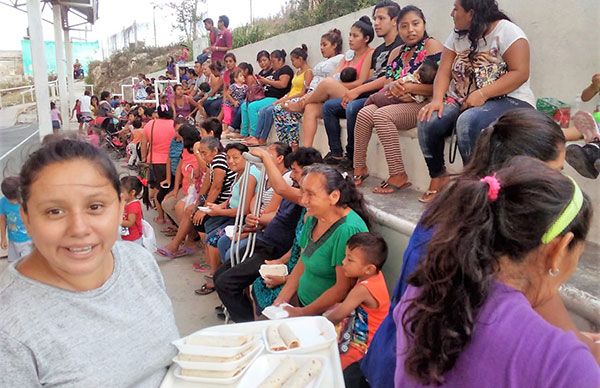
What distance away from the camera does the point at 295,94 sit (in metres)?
6.38

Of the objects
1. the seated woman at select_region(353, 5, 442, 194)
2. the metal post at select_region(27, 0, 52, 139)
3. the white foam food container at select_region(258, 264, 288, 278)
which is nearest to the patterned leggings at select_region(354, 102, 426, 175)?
the seated woman at select_region(353, 5, 442, 194)

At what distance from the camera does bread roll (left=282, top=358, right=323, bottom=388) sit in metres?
1.44

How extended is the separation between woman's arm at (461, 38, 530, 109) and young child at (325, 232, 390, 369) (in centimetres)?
128

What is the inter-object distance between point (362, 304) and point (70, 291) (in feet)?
4.80

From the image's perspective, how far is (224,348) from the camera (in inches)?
61.2

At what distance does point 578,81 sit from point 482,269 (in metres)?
2.78

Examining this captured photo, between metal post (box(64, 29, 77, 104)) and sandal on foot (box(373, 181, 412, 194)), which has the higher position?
metal post (box(64, 29, 77, 104))

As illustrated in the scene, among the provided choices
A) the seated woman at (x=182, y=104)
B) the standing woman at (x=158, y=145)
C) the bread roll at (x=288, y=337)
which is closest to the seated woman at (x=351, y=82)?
the standing woman at (x=158, y=145)

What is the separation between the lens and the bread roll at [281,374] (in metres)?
1.45

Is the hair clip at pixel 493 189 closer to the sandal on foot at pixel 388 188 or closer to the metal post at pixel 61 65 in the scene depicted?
the sandal on foot at pixel 388 188

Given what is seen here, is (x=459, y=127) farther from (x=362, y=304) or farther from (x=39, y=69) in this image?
(x=39, y=69)

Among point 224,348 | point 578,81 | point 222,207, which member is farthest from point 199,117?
point 224,348

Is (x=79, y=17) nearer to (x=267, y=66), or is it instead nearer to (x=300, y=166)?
(x=267, y=66)

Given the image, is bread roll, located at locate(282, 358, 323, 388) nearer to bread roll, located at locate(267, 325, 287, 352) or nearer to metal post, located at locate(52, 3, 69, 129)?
bread roll, located at locate(267, 325, 287, 352)
